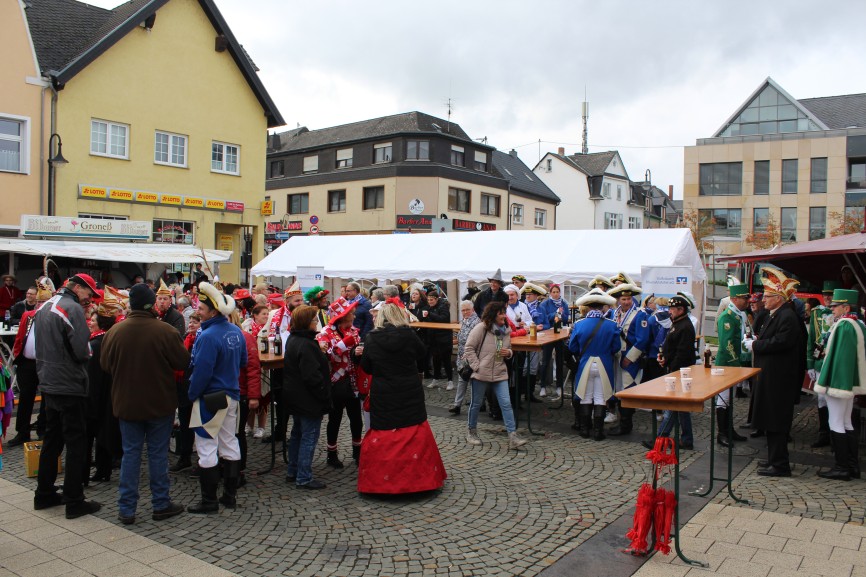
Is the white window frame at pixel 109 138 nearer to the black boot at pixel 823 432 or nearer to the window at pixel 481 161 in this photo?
the black boot at pixel 823 432

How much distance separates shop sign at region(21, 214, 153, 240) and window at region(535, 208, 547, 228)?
115 feet

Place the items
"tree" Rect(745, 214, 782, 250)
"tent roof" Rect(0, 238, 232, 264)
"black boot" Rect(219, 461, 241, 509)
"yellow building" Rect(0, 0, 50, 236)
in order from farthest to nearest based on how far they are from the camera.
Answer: "tree" Rect(745, 214, 782, 250), "yellow building" Rect(0, 0, 50, 236), "tent roof" Rect(0, 238, 232, 264), "black boot" Rect(219, 461, 241, 509)

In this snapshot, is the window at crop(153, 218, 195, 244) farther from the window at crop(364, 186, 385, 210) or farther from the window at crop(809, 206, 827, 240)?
the window at crop(809, 206, 827, 240)

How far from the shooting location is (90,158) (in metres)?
20.4

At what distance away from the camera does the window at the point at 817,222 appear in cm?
4359

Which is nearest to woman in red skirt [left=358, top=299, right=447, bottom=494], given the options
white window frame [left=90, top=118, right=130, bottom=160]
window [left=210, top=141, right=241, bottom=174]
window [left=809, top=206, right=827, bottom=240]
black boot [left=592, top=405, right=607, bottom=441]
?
black boot [left=592, top=405, right=607, bottom=441]

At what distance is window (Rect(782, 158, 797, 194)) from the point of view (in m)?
44.5

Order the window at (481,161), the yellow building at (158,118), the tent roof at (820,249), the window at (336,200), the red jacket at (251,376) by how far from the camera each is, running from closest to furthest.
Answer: the red jacket at (251,376), the tent roof at (820,249), the yellow building at (158,118), the window at (336,200), the window at (481,161)

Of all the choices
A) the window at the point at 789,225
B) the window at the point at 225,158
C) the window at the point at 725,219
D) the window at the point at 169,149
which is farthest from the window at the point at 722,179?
the window at the point at 169,149

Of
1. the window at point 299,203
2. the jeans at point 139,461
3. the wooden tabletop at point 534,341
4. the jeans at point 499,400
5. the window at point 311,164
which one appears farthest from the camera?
the window at point 299,203

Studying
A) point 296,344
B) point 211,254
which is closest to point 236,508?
point 296,344

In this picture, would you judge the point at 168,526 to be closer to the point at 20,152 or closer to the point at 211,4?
the point at 20,152

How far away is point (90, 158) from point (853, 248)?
66.7 ft

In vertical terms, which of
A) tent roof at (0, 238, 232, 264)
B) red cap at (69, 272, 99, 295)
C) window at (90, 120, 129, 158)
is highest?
window at (90, 120, 129, 158)
